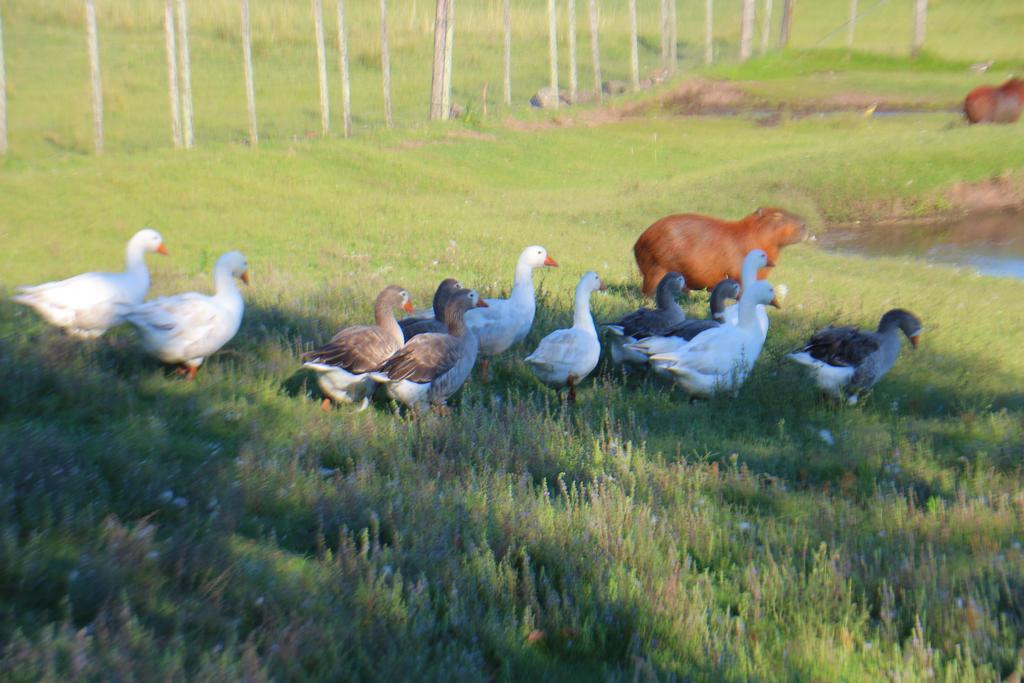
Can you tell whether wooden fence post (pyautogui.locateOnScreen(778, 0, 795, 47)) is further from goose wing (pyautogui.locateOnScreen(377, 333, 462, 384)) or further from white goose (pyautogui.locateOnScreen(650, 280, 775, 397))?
goose wing (pyautogui.locateOnScreen(377, 333, 462, 384))

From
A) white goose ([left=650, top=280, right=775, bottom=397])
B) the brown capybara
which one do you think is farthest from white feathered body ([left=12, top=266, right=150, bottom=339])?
the brown capybara

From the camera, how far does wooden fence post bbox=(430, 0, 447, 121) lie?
3519 cm

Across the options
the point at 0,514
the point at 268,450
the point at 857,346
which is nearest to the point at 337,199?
the point at 857,346

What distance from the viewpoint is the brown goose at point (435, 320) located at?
9.34 m

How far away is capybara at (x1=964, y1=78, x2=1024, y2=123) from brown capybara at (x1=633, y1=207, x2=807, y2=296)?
81.4 ft

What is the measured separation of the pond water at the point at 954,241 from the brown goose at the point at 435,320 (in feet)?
44.4

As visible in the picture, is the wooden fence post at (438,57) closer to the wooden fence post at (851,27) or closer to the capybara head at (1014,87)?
the capybara head at (1014,87)

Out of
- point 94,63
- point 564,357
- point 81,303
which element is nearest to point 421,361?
point 564,357

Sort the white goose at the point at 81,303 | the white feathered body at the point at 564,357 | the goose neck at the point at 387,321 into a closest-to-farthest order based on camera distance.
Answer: the white goose at the point at 81,303, the goose neck at the point at 387,321, the white feathered body at the point at 564,357

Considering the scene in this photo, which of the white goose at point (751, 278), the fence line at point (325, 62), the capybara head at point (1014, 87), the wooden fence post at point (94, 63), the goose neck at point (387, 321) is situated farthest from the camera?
the capybara head at point (1014, 87)

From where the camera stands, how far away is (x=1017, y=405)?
31.3 feet

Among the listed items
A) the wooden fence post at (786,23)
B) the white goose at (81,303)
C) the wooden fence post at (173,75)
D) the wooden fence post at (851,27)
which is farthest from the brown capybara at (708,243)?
the wooden fence post at (786,23)

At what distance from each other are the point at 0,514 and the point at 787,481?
4740 millimetres

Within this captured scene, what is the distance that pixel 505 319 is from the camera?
990cm
